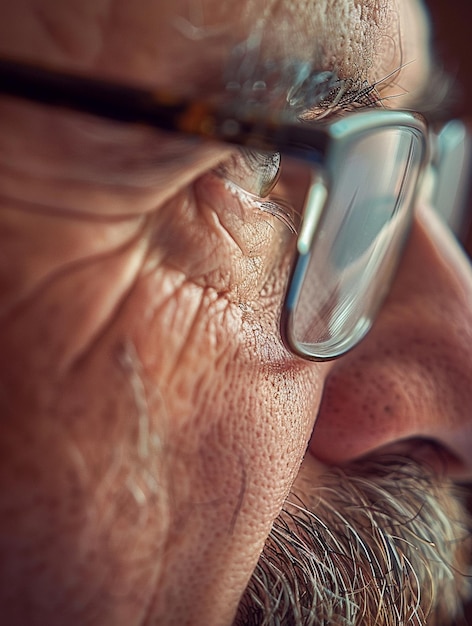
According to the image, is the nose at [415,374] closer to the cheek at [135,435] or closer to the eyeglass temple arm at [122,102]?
the cheek at [135,435]

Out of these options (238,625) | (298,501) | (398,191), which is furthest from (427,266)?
(238,625)

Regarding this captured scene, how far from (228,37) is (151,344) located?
7.5 inches

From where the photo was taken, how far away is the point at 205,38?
375mm

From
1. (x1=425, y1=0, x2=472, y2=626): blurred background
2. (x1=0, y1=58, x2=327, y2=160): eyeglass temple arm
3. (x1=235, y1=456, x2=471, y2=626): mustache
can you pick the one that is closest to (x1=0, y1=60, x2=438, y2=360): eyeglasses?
(x1=0, y1=58, x2=327, y2=160): eyeglass temple arm

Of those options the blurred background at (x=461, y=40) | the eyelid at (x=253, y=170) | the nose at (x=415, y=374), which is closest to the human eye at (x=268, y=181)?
the eyelid at (x=253, y=170)

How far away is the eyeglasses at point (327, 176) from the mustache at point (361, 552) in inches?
6.0

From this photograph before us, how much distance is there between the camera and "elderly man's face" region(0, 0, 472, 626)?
374 mm

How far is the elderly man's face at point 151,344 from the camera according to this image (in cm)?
37

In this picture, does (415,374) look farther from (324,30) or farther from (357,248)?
(324,30)

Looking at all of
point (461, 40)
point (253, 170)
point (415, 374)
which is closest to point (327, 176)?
point (253, 170)

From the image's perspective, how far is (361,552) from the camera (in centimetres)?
63

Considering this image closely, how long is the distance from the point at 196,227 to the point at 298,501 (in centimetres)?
29

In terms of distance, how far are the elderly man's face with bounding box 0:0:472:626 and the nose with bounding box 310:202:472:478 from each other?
0.11m

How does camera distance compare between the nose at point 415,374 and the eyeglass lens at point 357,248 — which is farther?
the nose at point 415,374
